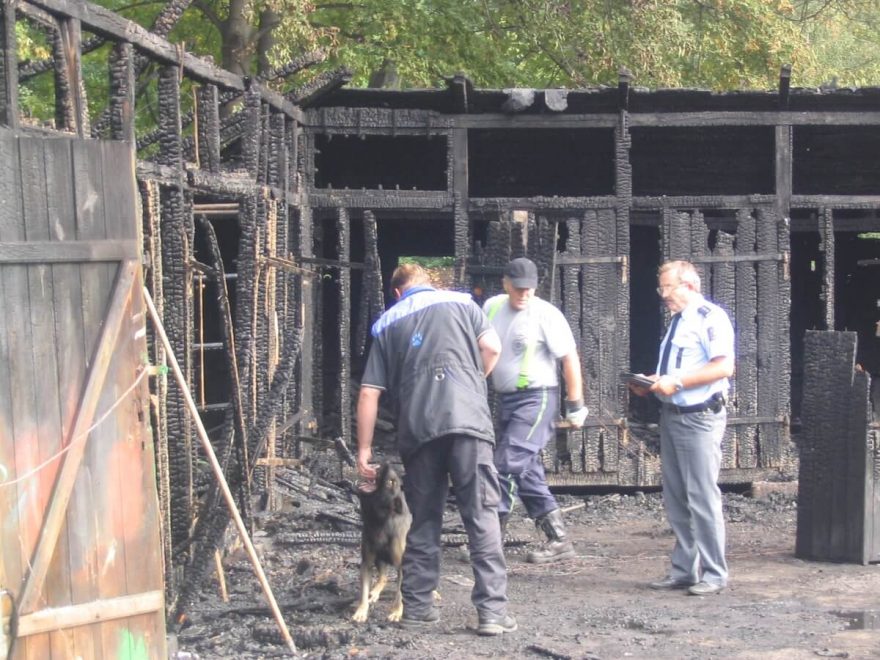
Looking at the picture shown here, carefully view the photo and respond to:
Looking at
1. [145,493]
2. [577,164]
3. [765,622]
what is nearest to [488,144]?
[577,164]

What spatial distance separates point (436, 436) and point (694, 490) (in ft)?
6.03

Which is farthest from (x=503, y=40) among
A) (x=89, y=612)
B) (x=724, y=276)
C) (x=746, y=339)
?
(x=89, y=612)

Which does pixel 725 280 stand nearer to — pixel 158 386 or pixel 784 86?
pixel 784 86

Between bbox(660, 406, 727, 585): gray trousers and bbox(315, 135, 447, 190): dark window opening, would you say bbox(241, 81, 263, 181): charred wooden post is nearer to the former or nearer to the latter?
bbox(660, 406, 727, 585): gray trousers

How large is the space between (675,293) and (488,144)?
6.00 metres

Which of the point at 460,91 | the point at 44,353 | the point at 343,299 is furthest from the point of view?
the point at 343,299

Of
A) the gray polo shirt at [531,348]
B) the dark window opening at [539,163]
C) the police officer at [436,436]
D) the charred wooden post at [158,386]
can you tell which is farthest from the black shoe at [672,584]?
the dark window opening at [539,163]

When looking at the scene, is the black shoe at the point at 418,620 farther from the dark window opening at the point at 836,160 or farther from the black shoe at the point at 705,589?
the dark window opening at the point at 836,160

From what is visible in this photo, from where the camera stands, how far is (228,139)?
9555 mm

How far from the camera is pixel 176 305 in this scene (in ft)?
23.3

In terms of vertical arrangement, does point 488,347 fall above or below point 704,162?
below

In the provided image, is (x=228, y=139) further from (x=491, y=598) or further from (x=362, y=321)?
(x=491, y=598)

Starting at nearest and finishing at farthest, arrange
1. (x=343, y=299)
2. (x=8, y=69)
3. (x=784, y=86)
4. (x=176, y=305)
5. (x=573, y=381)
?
1. (x=8, y=69)
2. (x=176, y=305)
3. (x=573, y=381)
4. (x=784, y=86)
5. (x=343, y=299)

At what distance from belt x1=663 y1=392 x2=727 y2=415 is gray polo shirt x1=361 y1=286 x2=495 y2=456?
1372 mm
